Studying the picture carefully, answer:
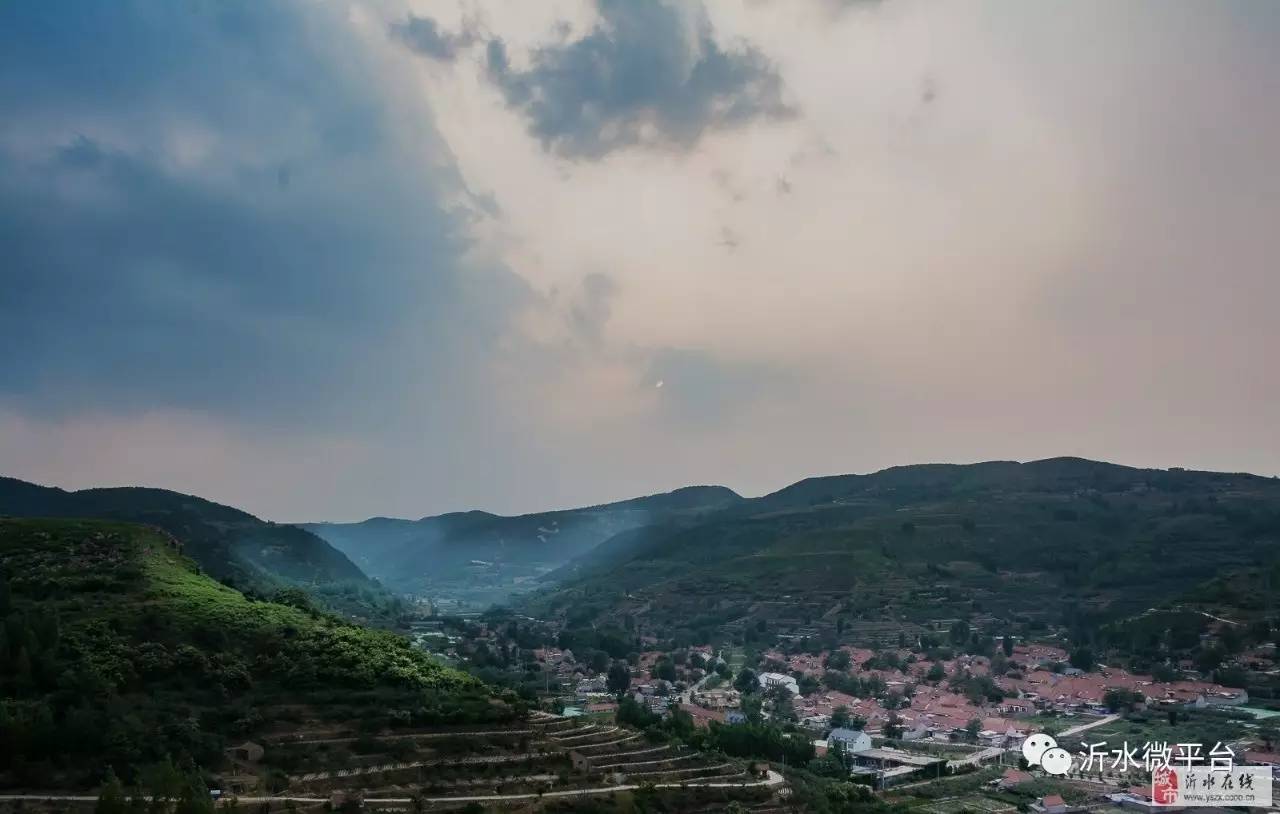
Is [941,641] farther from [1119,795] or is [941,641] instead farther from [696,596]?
[1119,795]

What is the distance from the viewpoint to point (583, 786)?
35.5 metres

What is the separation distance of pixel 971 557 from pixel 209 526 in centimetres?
11389

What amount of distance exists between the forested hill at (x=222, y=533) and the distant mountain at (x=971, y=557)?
1408 inches

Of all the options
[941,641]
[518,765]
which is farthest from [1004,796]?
[941,641]

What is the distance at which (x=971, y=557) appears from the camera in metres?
132

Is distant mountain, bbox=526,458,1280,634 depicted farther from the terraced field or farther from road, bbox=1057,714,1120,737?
the terraced field

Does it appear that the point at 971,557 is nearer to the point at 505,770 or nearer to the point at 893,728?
the point at 893,728

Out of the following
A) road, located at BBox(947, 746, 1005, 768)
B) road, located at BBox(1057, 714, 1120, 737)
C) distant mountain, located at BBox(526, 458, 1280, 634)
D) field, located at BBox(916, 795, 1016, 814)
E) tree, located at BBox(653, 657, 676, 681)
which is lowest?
field, located at BBox(916, 795, 1016, 814)

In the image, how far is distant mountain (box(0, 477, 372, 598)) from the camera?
120 metres

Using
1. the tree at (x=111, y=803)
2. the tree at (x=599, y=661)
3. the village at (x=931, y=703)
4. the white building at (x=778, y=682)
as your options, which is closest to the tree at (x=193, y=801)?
the tree at (x=111, y=803)

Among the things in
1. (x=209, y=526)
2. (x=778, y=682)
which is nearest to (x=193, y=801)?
(x=778, y=682)

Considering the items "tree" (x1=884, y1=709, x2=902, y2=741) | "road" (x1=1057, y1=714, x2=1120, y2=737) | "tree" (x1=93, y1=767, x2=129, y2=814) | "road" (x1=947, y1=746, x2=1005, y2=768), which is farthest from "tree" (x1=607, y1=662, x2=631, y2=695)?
"tree" (x1=93, y1=767, x2=129, y2=814)

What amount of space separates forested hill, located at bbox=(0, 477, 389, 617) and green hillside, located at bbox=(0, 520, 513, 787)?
A: 52.4 metres

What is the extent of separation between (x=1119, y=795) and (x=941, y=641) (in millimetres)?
52179
